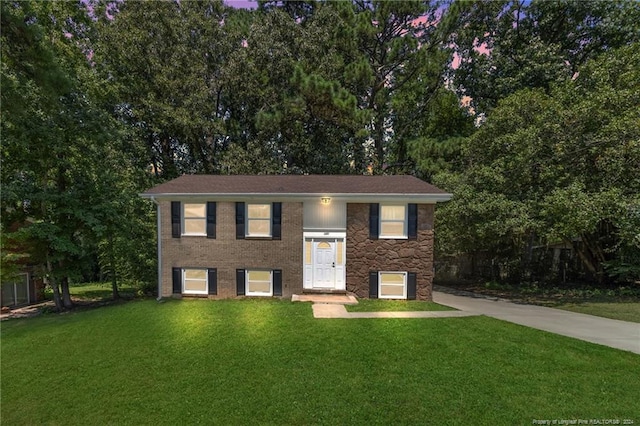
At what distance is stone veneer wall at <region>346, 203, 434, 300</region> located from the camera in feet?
39.5

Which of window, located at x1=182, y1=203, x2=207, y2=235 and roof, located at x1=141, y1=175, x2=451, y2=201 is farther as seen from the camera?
window, located at x1=182, y1=203, x2=207, y2=235

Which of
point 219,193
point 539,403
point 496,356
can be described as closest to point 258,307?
point 219,193

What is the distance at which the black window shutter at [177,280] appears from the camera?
492 inches

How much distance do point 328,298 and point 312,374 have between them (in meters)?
5.76

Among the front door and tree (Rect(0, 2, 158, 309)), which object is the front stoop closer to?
the front door

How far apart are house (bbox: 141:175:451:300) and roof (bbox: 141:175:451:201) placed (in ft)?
0.29

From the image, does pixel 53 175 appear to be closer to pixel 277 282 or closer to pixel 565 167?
pixel 277 282

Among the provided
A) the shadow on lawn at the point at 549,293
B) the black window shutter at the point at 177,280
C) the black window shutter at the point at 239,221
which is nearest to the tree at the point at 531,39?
the shadow on lawn at the point at 549,293

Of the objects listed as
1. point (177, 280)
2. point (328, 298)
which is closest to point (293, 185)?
point (328, 298)

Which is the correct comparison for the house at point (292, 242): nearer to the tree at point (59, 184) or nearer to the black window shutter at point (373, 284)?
the black window shutter at point (373, 284)

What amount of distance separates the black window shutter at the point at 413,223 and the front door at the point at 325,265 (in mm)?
3110

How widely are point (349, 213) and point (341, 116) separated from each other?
9341 mm

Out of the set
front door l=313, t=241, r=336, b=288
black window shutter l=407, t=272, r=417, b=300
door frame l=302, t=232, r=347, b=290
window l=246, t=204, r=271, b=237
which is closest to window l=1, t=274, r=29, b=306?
window l=246, t=204, r=271, b=237

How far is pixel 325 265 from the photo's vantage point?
12312 millimetres
